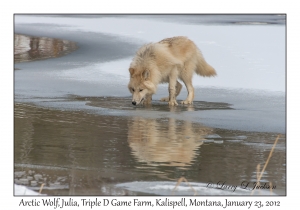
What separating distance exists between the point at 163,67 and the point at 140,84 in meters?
0.68

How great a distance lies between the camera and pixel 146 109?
11242 mm

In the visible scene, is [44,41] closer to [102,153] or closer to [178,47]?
[178,47]

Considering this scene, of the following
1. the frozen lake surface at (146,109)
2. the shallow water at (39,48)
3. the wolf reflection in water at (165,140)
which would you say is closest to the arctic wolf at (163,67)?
the frozen lake surface at (146,109)

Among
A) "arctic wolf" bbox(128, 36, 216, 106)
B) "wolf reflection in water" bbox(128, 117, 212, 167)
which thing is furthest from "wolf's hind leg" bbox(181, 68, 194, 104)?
"wolf reflection in water" bbox(128, 117, 212, 167)

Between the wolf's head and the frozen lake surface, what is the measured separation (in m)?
0.28

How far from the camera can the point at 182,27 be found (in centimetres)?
1983

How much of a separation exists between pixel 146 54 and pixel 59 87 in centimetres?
237

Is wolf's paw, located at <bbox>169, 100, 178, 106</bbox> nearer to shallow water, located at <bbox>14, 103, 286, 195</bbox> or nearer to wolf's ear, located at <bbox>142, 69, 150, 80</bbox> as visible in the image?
wolf's ear, located at <bbox>142, 69, 150, 80</bbox>

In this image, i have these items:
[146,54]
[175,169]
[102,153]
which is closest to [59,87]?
[146,54]

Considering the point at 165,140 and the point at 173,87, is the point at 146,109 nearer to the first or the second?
the point at 173,87

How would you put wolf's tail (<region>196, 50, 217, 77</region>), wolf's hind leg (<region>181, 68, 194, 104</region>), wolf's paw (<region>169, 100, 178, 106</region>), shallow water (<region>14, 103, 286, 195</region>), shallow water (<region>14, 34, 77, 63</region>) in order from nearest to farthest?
1. shallow water (<region>14, 103, 286, 195</region>)
2. wolf's paw (<region>169, 100, 178, 106</region>)
3. wolf's hind leg (<region>181, 68, 194, 104</region>)
4. wolf's tail (<region>196, 50, 217, 77</region>)
5. shallow water (<region>14, 34, 77, 63</region>)

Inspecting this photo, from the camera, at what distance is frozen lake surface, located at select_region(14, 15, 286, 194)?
7035 mm

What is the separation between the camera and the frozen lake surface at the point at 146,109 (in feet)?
23.1

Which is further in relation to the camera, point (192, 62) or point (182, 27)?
point (182, 27)
